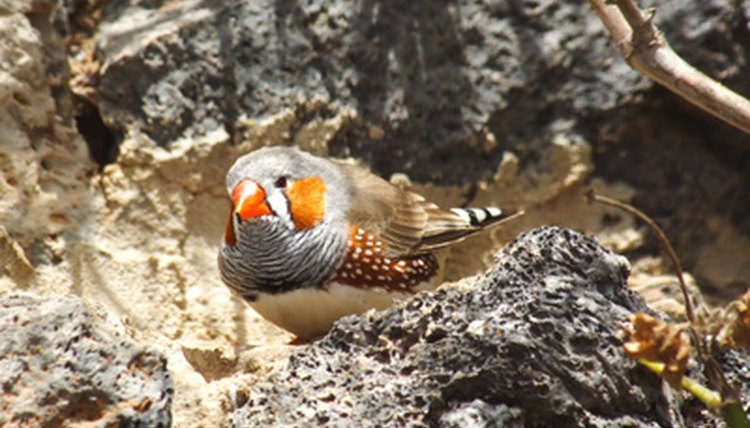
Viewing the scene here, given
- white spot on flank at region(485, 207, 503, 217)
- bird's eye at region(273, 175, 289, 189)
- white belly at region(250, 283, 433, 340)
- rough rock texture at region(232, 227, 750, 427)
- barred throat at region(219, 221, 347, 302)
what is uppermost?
rough rock texture at region(232, 227, 750, 427)

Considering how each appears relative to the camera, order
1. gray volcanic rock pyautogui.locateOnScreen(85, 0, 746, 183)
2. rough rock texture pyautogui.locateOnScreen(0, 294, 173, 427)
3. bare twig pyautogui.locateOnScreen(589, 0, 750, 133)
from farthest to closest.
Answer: gray volcanic rock pyautogui.locateOnScreen(85, 0, 746, 183), bare twig pyautogui.locateOnScreen(589, 0, 750, 133), rough rock texture pyautogui.locateOnScreen(0, 294, 173, 427)

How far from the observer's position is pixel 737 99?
3873mm

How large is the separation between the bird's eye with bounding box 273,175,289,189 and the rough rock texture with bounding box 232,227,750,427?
1.53 meters

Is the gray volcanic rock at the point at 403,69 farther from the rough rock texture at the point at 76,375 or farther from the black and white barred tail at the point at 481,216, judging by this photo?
the rough rock texture at the point at 76,375

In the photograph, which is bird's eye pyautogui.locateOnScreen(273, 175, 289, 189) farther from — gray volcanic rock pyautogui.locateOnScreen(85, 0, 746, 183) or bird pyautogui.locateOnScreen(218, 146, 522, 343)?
gray volcanic rock pyautogui.locateOnScreen(85, 0, 746, 183)

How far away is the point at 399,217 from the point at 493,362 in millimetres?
2010

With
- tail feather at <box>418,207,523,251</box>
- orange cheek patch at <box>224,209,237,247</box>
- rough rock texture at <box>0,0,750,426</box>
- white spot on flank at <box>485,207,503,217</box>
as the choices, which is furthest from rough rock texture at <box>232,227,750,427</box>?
rough rock texture at <box>0,0,750,426</box>

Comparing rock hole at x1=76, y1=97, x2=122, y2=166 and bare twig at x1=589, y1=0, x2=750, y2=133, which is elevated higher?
bare twig at x1=589, y1=0, x2=750, y2=133

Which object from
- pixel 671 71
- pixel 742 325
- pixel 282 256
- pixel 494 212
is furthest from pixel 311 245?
pixel 742 325

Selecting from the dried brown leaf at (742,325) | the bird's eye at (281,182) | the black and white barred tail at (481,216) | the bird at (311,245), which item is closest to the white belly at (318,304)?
the bird at (311,245)

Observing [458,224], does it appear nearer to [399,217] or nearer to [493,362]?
[399,217]

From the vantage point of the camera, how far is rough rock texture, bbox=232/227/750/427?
340 cm

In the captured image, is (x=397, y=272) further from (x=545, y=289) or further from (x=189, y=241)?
(x=545, y=289)

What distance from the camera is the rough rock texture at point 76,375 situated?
3236 mm
